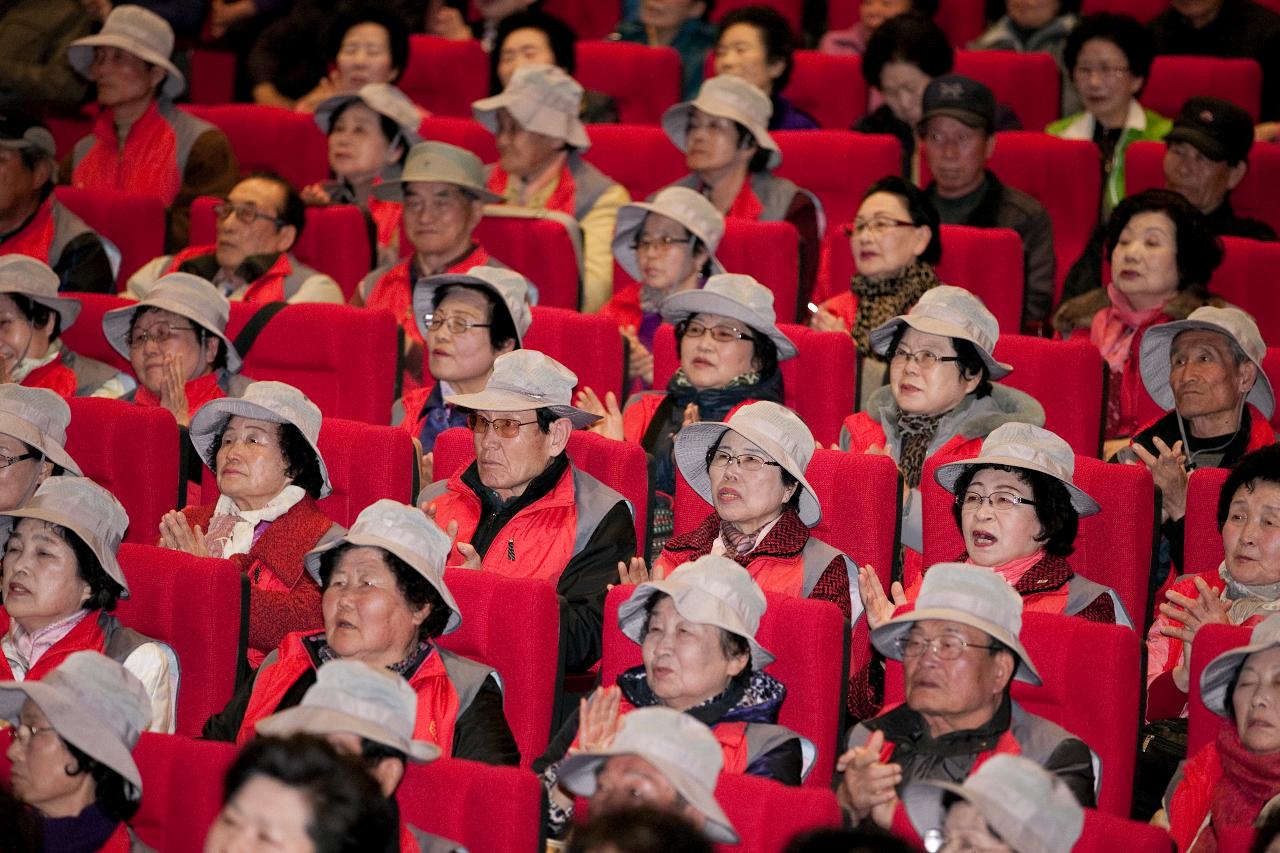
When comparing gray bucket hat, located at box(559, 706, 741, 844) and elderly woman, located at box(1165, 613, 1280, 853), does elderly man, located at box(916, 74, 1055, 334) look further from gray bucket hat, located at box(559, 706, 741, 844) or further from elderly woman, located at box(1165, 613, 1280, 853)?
gray bucket hat, located at box(559, 706, 741, 844)

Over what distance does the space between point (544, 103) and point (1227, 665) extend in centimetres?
327

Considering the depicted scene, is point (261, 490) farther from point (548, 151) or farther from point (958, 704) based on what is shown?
point (548, 151)

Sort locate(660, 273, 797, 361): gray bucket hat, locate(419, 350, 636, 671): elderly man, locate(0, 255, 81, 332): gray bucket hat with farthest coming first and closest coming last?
locate(0, 255, 81, 332): gray bucket hat < locate(660, 273, 797, 361): gray bucket hat < locate(419, 350, 636, 671): elderly man

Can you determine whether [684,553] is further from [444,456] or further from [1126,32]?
[1126,32]

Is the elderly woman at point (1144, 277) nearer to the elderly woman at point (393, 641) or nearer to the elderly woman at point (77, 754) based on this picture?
the elderly woman at point (393, 641)

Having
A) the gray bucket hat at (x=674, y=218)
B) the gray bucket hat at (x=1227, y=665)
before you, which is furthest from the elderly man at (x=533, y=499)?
the gray bucket hat at (x=1227, y=665)

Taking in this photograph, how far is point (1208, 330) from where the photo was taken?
14.1 ft

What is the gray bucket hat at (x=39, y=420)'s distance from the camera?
13.2ft

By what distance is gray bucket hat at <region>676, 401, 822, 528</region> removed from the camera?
3.75 metres

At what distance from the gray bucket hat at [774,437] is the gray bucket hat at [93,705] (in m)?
1.37

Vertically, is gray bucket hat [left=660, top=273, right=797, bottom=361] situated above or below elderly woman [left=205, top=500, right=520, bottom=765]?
above

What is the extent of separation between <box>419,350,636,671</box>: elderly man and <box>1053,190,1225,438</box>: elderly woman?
5.11ft

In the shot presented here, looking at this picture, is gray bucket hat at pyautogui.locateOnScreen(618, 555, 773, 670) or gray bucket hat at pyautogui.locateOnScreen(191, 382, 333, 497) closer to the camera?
gray bucket hat at pyautogui.locateOnScreen(618, 555, 773, 670)

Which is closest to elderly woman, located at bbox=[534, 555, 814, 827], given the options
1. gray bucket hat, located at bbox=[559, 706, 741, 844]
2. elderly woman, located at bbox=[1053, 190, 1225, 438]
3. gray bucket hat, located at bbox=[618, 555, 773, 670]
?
gray bucket hat, located at bbox=[618, 555, 773, 670]
